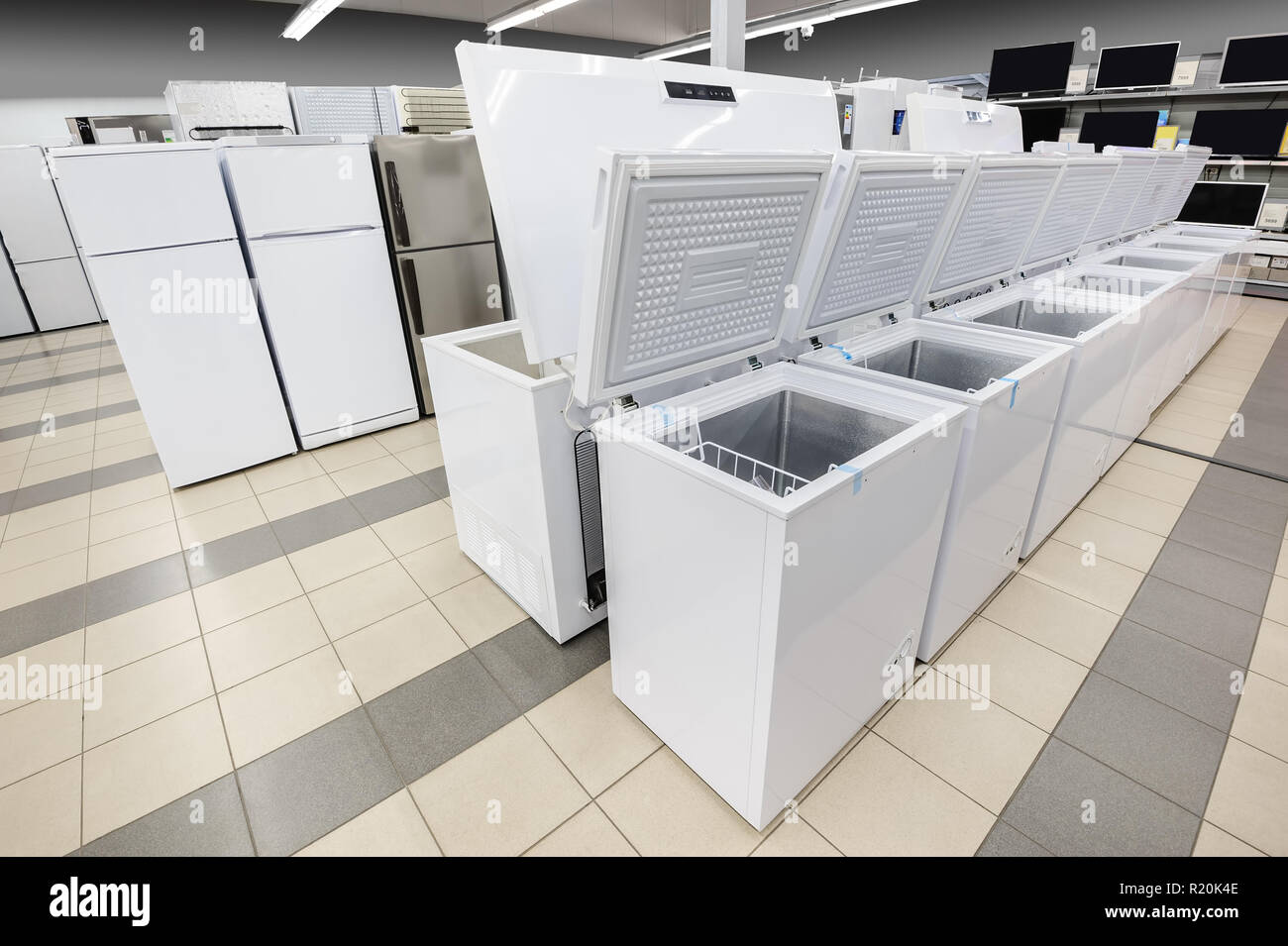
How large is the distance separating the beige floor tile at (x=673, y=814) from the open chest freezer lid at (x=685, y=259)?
1.00 metres

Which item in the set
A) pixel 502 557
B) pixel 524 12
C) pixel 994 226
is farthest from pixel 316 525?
pixel 524 12

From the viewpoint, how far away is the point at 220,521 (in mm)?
2971

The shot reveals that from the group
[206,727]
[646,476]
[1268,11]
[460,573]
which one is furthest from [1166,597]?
[1268,11]

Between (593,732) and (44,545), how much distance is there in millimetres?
2822

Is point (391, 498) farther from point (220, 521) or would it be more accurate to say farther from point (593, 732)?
point (593, 732)

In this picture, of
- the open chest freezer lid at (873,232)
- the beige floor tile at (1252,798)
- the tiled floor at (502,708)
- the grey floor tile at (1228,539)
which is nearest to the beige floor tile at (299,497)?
the tiled floor at (502,708)

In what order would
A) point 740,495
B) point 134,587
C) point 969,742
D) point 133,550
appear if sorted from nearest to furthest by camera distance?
point 740,495
point 969,742
point 134,587
point 133,550

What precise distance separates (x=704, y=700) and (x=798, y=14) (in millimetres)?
8602

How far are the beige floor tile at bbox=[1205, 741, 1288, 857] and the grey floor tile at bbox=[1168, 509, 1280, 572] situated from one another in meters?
1.15

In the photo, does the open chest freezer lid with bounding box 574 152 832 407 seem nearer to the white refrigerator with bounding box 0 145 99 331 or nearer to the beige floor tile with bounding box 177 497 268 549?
the beige floor tile with bounding box 177 497 268 549

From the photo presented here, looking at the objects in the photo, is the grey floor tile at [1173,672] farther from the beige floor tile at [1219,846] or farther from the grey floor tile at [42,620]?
the grey floor tile at [42,620]

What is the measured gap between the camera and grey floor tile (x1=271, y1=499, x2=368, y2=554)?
109 inches

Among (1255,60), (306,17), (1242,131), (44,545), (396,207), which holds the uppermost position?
(306,17)

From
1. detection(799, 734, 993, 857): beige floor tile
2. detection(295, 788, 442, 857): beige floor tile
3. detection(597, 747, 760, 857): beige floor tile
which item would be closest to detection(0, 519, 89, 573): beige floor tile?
detection(295, 788, 442, 857): beige floor tile
